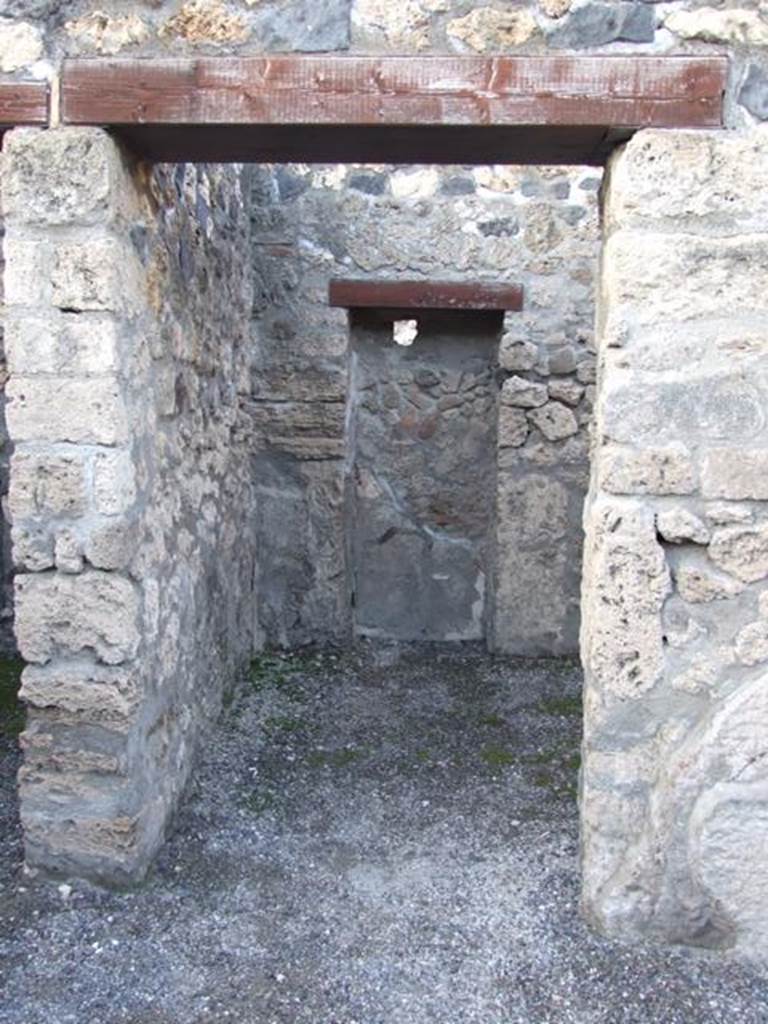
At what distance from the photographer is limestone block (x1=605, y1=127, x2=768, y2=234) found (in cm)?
217

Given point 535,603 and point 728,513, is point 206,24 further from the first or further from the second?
point 535,603

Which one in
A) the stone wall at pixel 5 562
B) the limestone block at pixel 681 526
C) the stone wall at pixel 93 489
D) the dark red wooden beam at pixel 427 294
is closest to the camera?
the limestone block at pixel 681 526

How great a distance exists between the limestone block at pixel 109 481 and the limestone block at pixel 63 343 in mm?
226

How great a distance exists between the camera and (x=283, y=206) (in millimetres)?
4535

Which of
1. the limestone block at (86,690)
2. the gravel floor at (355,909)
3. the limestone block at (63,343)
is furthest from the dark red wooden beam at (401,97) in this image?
the gravel floor at (355,909)

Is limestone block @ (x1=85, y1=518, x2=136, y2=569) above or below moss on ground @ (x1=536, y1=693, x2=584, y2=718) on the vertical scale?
above

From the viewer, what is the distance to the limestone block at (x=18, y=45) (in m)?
2.29

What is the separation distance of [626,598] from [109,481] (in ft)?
4.56

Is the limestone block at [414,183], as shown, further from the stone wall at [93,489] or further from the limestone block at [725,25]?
the limestone block at [725,25]

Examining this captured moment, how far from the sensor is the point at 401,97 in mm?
2193

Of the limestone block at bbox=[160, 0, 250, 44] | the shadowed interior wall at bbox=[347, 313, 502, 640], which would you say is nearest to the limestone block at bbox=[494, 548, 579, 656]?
the shadowed interior wall at bbox=[347, 313, 502, 640]

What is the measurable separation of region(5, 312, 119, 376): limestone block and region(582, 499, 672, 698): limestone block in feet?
4.41

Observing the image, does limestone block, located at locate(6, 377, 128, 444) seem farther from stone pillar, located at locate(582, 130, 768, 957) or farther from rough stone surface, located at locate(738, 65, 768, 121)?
rough stone surface, located at locate(738, 65, 768, 121)

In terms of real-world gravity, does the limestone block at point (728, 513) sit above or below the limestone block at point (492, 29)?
below
